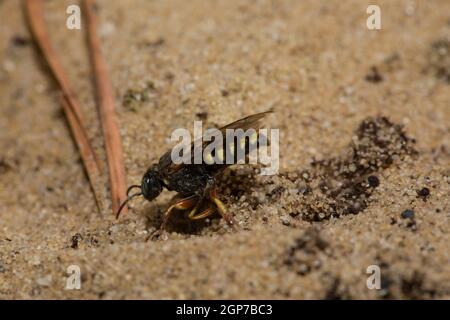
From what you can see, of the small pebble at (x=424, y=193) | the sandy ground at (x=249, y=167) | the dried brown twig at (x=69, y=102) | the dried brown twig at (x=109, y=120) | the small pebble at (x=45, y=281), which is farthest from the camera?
the dried brown twig at (x=69, y=102)

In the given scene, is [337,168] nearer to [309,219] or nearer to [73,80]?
[309,219]

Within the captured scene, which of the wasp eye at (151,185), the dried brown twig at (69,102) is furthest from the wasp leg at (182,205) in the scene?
the dried brown twig at (69,102)

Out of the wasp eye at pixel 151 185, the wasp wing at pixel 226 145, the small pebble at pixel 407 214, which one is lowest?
the small pebble at pixel 407 214

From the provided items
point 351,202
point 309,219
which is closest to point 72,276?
point 309,219

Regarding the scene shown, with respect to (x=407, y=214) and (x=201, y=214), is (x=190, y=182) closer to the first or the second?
(x=201, y=214)

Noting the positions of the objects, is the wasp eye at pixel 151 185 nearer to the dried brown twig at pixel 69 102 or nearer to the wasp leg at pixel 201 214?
the wasp leg at pixel 201 214

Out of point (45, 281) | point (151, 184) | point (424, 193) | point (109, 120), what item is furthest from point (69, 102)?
point (424, 193)
